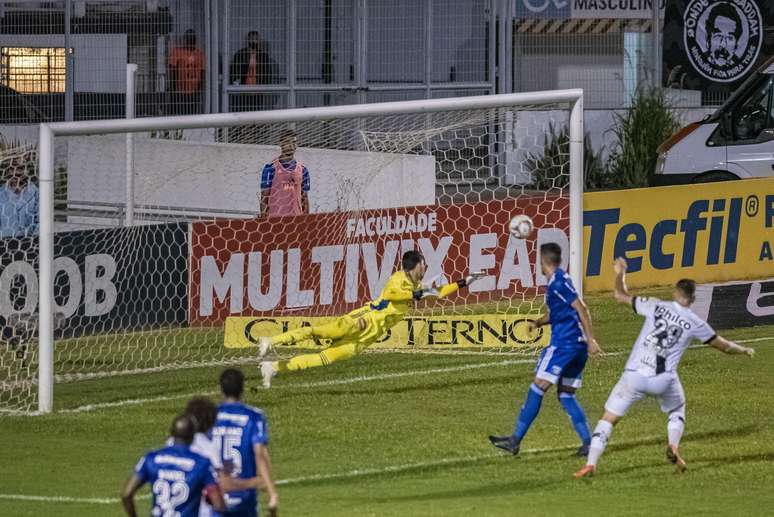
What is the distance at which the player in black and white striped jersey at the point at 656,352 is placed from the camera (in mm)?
12305

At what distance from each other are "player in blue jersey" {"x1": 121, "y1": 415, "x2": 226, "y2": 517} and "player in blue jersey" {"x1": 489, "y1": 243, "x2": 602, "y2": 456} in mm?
5151

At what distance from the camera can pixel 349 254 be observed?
1948cm

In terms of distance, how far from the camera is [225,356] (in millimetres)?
17688

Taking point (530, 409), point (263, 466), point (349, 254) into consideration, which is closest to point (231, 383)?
point (263, 466)

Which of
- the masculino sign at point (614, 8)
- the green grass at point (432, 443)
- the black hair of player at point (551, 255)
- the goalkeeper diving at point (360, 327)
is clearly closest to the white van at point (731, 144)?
the masculino sign at point (614, 8)

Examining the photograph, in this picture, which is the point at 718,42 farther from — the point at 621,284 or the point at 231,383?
the point at 231,383

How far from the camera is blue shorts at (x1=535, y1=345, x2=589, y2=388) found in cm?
1297

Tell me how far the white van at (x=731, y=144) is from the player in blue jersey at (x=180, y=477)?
1766cm

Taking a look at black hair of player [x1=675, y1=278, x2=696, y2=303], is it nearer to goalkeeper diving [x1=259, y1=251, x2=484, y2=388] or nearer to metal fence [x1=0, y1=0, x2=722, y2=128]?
goalkeeper diving [x1=259, y1=251, x2=484, y2=388]

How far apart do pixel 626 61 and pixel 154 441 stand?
17690 millimetres

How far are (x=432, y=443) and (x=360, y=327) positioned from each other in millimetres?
1905

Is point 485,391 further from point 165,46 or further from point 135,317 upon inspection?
point 165,46

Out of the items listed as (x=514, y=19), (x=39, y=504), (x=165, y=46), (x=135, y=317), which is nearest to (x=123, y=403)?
(x=135, y=317)

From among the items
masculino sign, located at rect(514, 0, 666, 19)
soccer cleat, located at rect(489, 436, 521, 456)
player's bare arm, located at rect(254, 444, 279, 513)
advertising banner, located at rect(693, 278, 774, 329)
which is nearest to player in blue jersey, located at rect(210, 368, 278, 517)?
player's bare arm, located at rect(254, 444, 279, 513)
